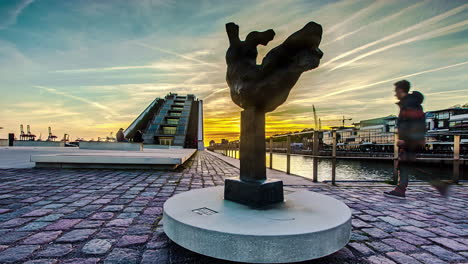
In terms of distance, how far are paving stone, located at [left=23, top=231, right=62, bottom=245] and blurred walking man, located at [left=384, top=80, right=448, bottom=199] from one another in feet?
13.9

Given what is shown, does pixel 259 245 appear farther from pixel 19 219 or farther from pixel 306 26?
pixel 19 219

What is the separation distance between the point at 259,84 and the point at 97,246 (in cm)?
178

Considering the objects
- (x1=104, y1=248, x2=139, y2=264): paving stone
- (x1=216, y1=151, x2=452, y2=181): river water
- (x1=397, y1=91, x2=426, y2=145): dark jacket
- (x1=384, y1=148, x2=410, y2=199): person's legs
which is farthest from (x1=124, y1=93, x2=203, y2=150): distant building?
(x1=104, y1=248, x2=139, y2=264): paving stone

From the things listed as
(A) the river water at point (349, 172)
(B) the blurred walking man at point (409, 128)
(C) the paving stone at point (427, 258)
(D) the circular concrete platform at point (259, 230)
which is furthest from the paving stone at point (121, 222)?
(A) the river water at point (349, 172)

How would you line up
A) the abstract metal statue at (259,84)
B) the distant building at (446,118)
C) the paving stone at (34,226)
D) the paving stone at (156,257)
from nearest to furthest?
the paving stone at (156,257)
the abstract metal statue at (259,84)
the paving stone at (34,226)
the distant building at (446,118)

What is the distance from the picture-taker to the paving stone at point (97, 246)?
1.68 meters

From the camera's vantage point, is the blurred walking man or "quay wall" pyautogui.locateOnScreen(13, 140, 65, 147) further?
"quay wall" pyautogui.locateOnScreen(13, 140, 65, 147)

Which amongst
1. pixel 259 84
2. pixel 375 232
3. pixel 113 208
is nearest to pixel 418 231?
pixel 375 232

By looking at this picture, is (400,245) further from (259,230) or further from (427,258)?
(259,230)

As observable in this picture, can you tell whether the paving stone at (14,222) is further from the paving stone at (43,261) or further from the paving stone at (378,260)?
the paving stone at (378,260)

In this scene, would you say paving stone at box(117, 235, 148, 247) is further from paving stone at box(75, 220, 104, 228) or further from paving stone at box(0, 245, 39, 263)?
paving stone at box(0, 245, 39, 263)

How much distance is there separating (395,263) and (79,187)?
4178mm

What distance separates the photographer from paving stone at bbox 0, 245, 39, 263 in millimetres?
1539

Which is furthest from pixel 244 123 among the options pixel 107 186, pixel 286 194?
pixel 107 186
